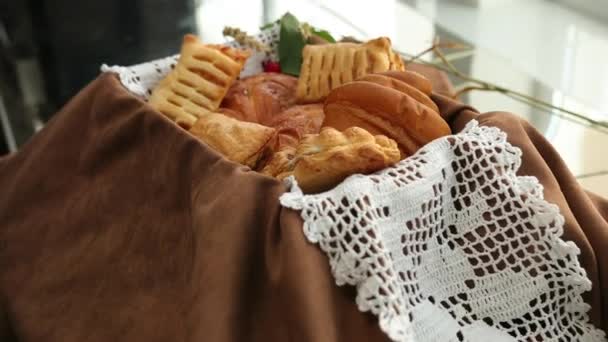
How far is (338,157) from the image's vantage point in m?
0.59

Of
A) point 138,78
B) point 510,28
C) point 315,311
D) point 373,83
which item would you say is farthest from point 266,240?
point 510,28

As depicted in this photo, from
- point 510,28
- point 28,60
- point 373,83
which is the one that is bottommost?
point 28,60

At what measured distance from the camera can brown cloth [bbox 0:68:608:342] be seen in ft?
1.86

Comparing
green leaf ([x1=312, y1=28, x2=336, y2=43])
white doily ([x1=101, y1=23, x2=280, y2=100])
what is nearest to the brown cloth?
white doily ([x1=101, y1=23, x2=280, y2=100])

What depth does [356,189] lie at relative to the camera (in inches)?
22.3

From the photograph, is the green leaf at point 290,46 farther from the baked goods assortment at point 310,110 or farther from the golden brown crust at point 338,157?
the golden brown crust at point 338,157

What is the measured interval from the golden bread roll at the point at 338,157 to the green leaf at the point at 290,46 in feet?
0.99

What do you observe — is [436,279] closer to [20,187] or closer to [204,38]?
[20,187]

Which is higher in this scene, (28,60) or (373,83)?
(373,83)

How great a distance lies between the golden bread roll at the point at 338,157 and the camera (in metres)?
0.59

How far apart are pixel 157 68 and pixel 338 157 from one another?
0.37 metres

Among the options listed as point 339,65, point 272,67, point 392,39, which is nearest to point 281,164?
point 339,65

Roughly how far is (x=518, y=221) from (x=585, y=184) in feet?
1.08

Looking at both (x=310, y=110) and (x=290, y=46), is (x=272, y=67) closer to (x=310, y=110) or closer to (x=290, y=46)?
(x=290, y=46)
